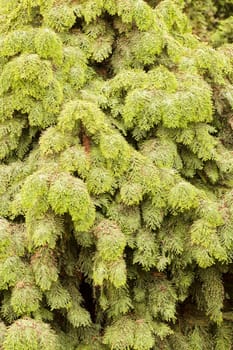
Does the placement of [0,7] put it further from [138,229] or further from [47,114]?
[138,229]

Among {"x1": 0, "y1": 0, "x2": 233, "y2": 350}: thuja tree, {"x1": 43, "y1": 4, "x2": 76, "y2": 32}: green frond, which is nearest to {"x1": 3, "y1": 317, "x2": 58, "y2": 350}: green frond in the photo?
{"x1": 0, "y1": 0, "x2": 233, "y2": 350}: thuja tree

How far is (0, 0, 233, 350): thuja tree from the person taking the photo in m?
2.62

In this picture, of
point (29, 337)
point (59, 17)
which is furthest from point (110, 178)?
point (59, 17)

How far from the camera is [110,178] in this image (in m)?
2.73

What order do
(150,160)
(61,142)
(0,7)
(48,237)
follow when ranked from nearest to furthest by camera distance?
(48,237)
(61,142)
(150,160)
(0,7)

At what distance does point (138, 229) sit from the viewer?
9.31ft

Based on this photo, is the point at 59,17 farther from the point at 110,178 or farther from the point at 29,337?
the point at 29,337

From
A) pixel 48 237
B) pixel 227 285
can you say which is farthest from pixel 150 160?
pixel 227 285

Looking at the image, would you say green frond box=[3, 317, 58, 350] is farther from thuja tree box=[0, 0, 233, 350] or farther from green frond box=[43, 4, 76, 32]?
green frond box=[43, 4, 76, 32]

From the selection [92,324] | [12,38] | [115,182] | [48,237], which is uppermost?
[12,38]

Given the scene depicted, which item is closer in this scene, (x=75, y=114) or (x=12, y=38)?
(x=75, y=114)

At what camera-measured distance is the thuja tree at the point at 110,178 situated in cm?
262

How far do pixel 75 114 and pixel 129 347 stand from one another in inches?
51.3

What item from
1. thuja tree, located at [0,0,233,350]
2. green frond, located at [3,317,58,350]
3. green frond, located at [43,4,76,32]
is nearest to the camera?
green frond, located at [3,317,58,350]
